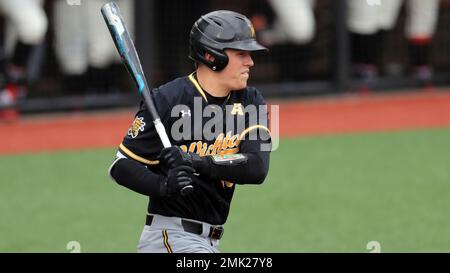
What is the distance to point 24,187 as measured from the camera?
27.2 ft

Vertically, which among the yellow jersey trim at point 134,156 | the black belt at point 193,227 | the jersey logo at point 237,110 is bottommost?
the black belt at point 193,227

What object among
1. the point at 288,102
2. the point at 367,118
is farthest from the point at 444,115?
the point at 288,102

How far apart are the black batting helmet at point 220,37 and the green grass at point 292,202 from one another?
232 cm

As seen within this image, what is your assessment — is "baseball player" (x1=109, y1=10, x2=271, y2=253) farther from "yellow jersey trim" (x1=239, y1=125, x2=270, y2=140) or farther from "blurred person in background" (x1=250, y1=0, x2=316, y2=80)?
"blurred person in background" (x1=250, y1=0, x2=316, y2=80)

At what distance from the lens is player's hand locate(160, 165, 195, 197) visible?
3947mm

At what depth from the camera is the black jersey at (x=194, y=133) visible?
4.21 metres

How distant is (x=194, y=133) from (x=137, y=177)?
1.10ft

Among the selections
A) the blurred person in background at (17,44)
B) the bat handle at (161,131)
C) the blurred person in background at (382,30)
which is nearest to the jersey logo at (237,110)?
the bat handle at (161,131)

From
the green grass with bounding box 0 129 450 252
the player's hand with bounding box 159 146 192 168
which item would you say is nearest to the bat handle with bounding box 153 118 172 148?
the player's hand with bounding box 159 146 192 168

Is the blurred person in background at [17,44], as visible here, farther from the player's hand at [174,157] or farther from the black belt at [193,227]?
the player's hand at [174,157]

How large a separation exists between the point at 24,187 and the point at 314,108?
4.37 metres

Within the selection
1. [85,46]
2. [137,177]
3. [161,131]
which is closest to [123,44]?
[161,131]

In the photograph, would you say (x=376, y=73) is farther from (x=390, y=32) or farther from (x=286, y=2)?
(x=286, y=2)

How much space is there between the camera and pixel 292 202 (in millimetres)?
7625
